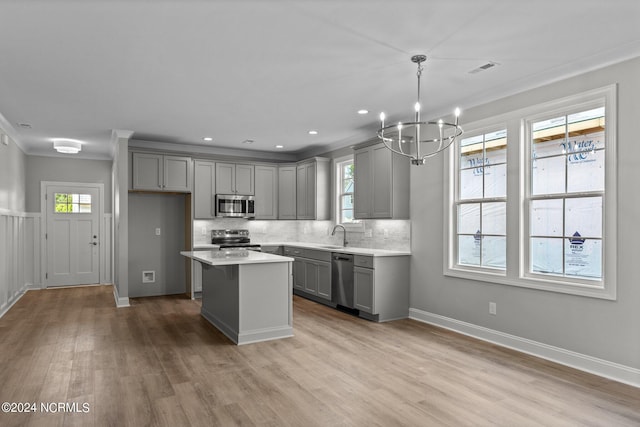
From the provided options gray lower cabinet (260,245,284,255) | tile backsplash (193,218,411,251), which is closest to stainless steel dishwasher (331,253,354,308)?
tile backsplash (193,218,411,251)

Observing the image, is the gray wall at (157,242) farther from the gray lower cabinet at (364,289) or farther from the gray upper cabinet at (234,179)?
the gray lower cabinet at (364,289)

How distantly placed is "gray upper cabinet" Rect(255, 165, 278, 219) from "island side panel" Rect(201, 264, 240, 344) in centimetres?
230

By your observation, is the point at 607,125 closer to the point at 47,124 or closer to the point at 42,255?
the point at 47,124

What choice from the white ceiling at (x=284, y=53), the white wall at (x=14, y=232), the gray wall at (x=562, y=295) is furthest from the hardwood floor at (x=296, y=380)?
the white ceiling at (x=284, y=53)

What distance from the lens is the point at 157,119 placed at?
5430 mm

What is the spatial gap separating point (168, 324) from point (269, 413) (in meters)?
2.82

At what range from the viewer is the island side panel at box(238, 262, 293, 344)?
4.34m

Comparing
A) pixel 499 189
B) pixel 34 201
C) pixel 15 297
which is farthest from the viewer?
pixel 34 201

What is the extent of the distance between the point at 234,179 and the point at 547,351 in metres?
5.44

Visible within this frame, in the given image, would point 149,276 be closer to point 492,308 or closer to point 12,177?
point 12,177

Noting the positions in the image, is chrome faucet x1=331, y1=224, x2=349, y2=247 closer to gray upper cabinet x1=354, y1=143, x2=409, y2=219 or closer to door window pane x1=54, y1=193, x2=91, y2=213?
gray upper cabinet x1=354, y1=143, x2=409, y2=219

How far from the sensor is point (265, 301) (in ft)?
14.7

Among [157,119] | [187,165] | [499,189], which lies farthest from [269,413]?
[187,165]

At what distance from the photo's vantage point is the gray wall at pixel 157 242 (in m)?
7.07
